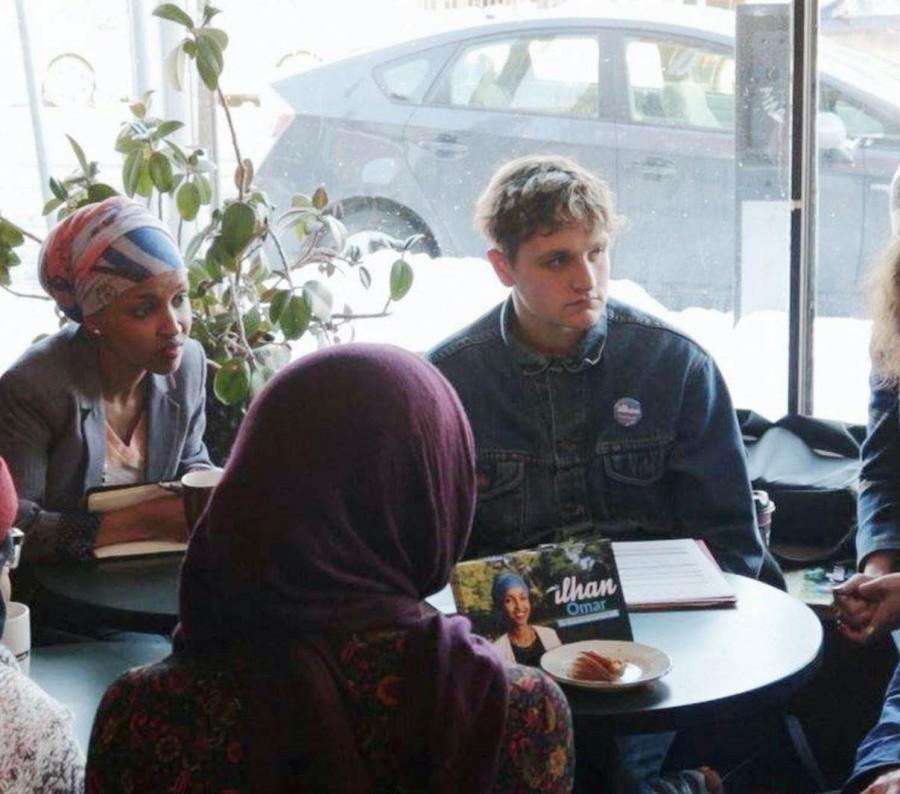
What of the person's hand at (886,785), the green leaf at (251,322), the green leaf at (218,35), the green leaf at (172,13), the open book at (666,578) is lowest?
the person's hand at (886,785)

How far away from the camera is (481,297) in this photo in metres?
3.83

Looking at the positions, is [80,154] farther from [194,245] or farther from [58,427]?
[58,427]

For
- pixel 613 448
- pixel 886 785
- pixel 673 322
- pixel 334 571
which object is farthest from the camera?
pixel 673 322

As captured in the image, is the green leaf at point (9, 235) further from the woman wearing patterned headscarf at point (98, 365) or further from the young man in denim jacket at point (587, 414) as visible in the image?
the young man in denim jacket at point (587, 414)

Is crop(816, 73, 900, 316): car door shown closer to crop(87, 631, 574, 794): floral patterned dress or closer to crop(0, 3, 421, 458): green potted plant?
crop(0, 3, 421, 458): green potted plant

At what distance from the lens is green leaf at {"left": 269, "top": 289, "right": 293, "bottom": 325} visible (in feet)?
9.91

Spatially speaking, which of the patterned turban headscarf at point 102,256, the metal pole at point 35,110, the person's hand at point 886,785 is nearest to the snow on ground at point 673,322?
the metal pole at point 35,110

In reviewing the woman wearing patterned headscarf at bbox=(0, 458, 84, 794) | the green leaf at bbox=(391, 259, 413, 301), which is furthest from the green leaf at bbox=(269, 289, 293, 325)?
the woman wearing patterned headscarf at bbox=(0, 458, 84, 794)

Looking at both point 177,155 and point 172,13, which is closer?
point 172,13

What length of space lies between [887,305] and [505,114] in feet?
5.32

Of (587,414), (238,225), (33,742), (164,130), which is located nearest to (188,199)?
(164,130)

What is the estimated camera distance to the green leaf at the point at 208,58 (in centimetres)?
306

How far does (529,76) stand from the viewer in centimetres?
359

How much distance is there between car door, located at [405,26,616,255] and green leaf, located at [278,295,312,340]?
0.82m
